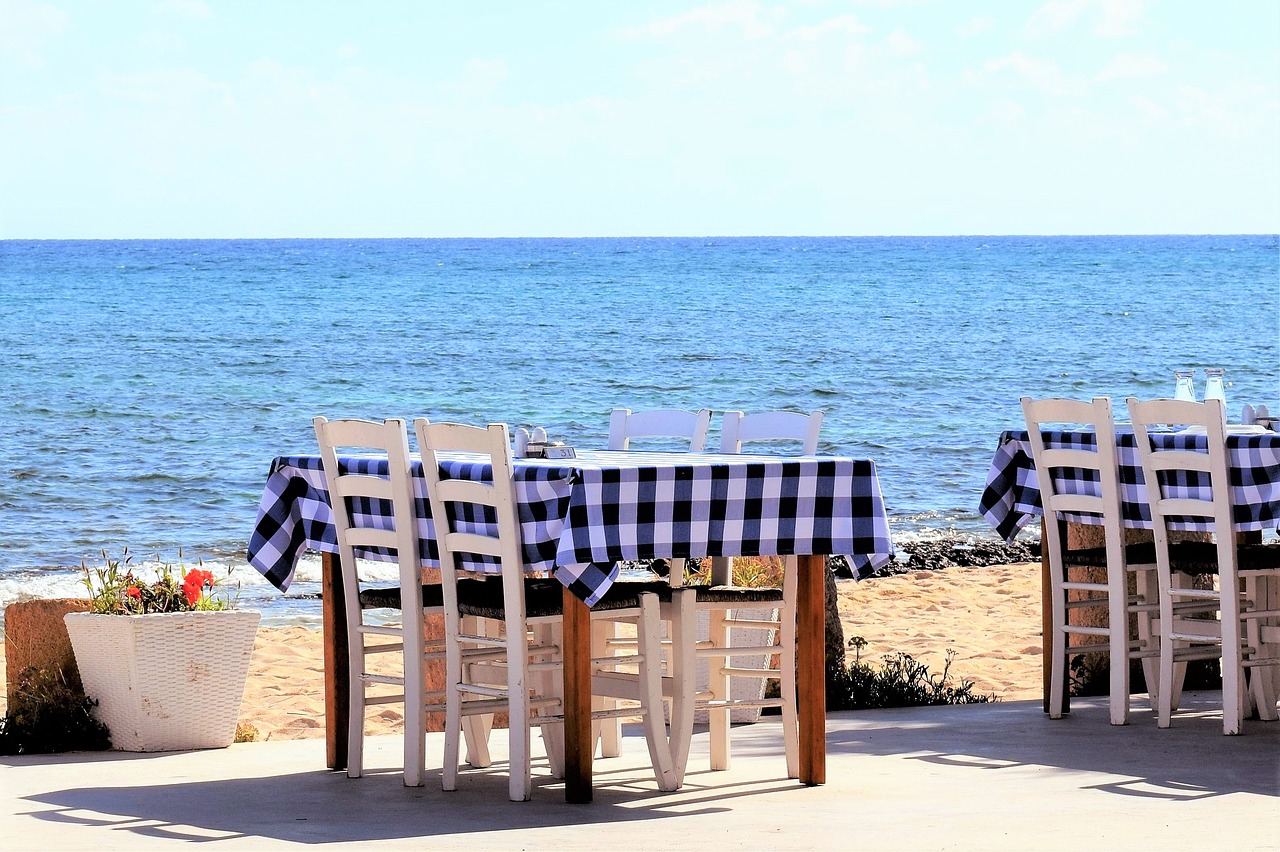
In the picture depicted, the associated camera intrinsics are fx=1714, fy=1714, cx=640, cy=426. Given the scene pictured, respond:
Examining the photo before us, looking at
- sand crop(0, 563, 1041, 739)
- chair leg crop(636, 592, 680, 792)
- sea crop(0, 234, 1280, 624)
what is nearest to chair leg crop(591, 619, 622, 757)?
chair leg crop(636, 592, 680, 792)

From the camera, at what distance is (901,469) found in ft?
56.9

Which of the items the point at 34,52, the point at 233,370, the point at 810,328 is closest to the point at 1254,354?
the point at 810,328

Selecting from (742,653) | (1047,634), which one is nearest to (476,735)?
(742,653)

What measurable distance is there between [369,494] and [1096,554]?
2.60m

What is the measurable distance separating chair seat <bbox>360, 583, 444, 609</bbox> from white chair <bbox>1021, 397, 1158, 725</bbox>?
209cm

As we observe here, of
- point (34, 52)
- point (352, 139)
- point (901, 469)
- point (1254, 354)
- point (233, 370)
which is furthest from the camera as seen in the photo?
point (352, 139)

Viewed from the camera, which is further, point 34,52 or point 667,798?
point 34,52

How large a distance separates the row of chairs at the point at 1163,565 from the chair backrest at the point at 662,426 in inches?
42.9

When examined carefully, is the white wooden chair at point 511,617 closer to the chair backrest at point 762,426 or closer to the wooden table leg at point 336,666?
the wooden table leg at point 336,666

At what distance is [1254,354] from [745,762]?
Answer: 2713 centimetres

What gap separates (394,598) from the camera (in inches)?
188

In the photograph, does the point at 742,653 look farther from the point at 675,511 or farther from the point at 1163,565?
the point at 1163,565

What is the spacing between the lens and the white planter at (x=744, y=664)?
604 centimetres

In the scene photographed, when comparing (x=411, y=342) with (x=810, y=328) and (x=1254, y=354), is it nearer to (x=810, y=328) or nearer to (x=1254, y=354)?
(x=810, y=328)
